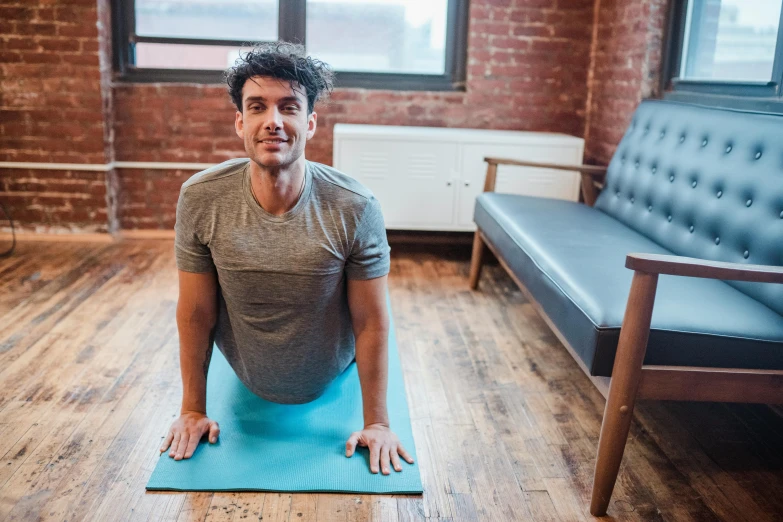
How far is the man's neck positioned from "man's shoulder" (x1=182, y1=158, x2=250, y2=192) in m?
0.08

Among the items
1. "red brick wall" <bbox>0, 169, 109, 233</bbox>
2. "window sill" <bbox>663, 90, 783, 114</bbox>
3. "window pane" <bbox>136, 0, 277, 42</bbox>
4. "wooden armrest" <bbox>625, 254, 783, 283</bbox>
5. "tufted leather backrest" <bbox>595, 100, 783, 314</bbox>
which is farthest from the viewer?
"window pane" <bbox>136, 0, 277, 42</bbox>

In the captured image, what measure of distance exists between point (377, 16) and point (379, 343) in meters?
2.75

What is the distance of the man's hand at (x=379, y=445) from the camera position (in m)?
1.86

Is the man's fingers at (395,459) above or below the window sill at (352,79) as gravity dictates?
below

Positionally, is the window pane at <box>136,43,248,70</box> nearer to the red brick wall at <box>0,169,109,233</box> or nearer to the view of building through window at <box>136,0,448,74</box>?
the view of building through window at <box>136,0,448,74</box>

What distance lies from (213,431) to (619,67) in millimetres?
2861

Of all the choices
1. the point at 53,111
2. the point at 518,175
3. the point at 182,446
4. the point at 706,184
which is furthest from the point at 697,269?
the point at 53,111

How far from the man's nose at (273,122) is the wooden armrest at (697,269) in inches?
34.0

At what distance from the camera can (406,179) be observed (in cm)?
384

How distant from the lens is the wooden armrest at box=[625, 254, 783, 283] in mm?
1556

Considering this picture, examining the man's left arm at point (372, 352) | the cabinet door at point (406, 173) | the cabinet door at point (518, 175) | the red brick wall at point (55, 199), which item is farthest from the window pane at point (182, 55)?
the man's left arm at point (372, 352)

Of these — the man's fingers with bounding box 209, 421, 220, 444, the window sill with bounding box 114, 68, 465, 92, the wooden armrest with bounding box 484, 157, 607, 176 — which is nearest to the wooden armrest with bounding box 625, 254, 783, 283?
the man's fingers with bounding box 209, 421, 220, 444

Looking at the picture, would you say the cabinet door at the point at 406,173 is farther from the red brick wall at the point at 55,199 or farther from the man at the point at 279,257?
the man at the point at 279,257

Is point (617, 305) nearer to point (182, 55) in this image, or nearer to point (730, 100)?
point (730, 100)
